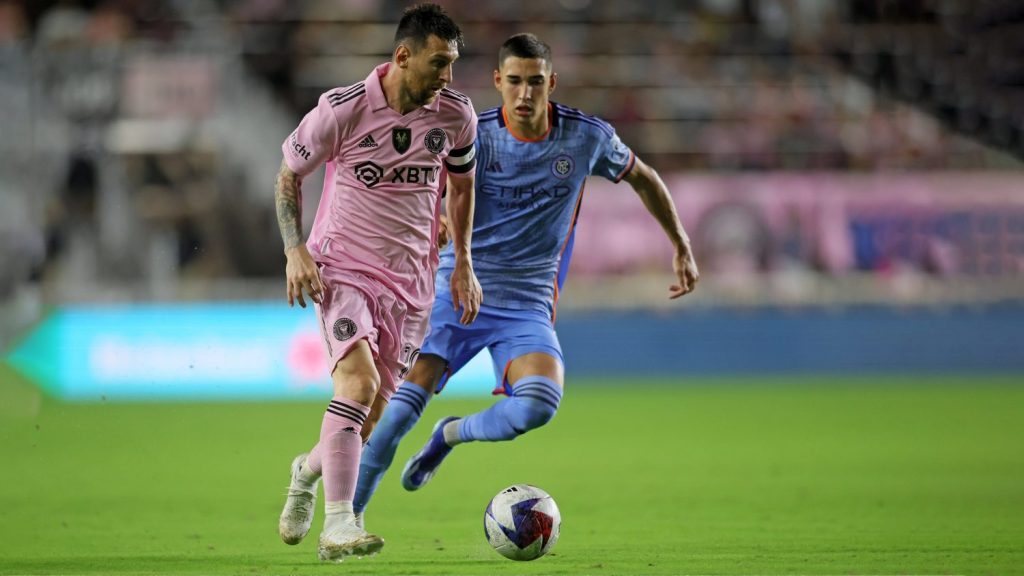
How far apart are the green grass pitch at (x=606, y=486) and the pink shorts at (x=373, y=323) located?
84 cm

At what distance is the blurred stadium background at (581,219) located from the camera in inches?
609

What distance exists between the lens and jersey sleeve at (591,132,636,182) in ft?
23.3

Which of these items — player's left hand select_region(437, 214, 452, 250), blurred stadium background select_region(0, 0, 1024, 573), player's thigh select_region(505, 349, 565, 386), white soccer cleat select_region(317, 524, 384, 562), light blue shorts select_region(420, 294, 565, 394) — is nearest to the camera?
white soccer cleat select_region(317, 524, 384, 562)

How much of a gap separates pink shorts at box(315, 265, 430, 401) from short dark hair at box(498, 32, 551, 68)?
1.36 m

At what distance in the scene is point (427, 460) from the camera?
23.5 ft

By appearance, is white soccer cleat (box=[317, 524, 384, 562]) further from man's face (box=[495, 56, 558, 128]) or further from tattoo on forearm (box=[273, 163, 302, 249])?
man's face (box=[495, 56, 558, 128])

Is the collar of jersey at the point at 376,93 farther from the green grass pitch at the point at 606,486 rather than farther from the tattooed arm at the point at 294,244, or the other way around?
the green grass pitch at the point at 606,486

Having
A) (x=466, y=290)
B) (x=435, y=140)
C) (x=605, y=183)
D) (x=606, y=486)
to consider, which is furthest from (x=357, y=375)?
(x=605, y=183)

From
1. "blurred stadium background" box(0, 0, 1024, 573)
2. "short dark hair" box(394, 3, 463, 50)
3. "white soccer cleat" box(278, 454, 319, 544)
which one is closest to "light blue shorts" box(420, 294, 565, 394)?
"white soccer cleat" box(278, 454, 319, 544)

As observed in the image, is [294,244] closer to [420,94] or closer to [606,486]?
[420,94]

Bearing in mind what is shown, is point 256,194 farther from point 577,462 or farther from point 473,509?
point 473,509

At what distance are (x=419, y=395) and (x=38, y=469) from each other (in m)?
4.69

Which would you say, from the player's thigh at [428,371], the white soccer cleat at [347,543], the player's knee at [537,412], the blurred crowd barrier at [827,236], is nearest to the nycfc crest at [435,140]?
the player's thigh at [428,371]

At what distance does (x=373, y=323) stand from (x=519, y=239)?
1351 mm
